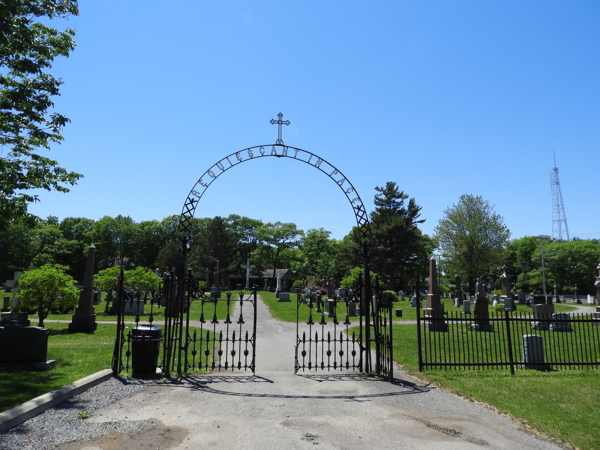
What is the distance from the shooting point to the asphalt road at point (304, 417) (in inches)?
210

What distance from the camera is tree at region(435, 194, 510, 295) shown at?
51125mm

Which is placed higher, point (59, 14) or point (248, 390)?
point (59, 14)

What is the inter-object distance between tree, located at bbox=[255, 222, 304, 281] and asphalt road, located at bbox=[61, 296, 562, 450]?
7143 centimetres

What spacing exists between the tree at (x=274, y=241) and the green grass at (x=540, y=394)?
227 ft

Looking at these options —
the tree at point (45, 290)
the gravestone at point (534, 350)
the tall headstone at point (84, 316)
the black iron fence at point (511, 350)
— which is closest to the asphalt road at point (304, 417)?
the black iron fence at point (511, 350)

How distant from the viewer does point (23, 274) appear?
17484mm

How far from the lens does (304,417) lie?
635 centimetres

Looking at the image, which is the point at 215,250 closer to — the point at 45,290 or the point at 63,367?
the point at 45,290

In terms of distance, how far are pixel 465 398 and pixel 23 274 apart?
1804 cm

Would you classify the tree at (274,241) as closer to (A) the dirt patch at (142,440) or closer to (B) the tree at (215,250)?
(B) the tree at (215,250)

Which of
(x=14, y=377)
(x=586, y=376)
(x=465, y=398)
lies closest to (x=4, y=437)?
(x=14, y=377)

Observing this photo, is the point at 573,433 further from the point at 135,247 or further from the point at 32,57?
the point at 135,247

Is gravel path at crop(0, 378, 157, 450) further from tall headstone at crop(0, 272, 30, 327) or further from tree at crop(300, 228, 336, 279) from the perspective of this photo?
tree at crop(300, 228, 336, 279)

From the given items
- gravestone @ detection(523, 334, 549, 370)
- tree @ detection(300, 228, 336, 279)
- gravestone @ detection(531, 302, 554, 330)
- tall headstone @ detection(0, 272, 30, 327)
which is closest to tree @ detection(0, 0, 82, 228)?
tall headstone @ detection(0, 272, 30, 327)
